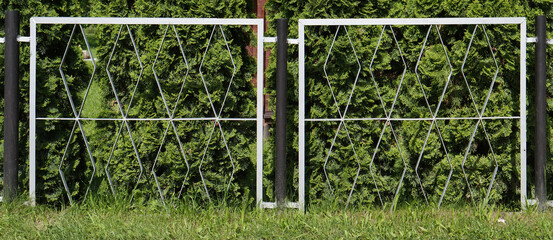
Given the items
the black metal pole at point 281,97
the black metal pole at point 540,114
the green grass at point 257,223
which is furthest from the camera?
the black metal pole at point 540,114

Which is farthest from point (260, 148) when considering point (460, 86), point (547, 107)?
point (547, 107)

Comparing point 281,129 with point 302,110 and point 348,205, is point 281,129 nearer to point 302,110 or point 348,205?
point 302,110

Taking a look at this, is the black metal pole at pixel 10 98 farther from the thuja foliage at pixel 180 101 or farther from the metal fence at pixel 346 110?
the thuja foliage at pixel 180 101

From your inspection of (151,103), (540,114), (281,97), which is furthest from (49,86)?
(540,114)

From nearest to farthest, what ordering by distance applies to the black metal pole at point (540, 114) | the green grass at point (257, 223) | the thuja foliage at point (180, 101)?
the green grass at point (257, 223), the black metal pole at point (540, 114), the thuja foliage at point (180, 101)

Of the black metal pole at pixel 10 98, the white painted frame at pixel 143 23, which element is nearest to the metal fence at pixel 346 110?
the white painted frame at pixel 143 23

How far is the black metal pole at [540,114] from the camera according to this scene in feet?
14.0

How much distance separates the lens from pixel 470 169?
4.59m

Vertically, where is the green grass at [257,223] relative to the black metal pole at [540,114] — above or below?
below

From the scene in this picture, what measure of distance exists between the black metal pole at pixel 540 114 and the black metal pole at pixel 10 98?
12.8 ft

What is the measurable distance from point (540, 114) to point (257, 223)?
230cm

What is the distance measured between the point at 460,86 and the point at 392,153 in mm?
775

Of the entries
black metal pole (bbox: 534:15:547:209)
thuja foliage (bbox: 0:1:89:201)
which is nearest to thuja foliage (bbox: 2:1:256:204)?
thuja foliage (bbox: 0:1:89:201)

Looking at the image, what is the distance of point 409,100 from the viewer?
452cm
